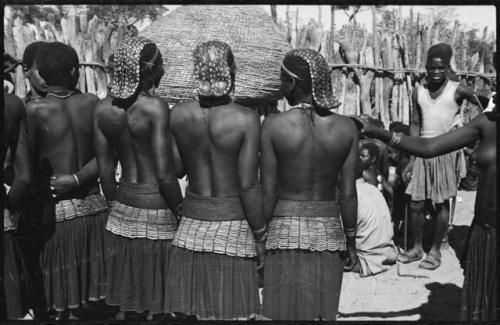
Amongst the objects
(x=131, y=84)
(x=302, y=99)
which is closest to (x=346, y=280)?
(x=302, y=99)

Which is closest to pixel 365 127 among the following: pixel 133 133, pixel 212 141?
pixel 212 141

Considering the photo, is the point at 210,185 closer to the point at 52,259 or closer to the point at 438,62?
the point at 52,259

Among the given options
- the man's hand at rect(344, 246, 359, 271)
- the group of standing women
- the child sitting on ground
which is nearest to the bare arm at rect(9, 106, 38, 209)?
the group of standing women

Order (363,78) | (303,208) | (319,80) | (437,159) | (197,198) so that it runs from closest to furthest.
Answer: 1. (319,80)
2. (303,208)
3. (197,198)
4. (437,159)
5. (363,78)

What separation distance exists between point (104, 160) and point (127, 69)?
627 millimetres

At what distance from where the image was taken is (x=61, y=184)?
11.9 feet

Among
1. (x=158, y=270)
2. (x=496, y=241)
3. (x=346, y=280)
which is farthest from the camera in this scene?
(x=346, y=280)

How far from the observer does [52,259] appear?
3.82m

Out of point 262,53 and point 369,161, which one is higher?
point 262,53

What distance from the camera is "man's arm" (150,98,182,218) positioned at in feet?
11.2

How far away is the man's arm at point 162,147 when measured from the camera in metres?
3.41

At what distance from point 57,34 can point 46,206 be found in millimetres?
5551

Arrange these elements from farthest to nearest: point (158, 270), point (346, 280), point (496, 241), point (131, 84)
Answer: point (346, 280) → point (158, 270) → point (131, 84) → point (496, 241)

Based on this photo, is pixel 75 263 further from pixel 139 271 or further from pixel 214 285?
pixel 214 285
